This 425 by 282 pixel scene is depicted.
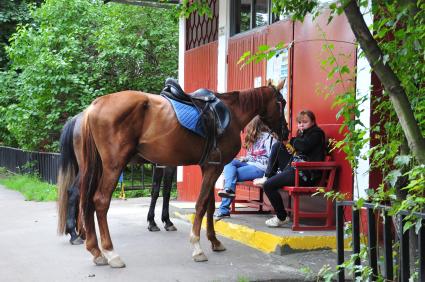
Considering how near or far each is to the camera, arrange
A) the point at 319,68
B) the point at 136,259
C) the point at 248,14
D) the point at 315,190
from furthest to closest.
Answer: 1. the point at 248,14
2. the point at 319,68
3. the point at 315,190
4. the point at 136,259

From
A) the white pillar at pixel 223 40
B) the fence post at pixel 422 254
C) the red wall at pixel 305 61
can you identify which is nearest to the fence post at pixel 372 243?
the fence post at pixel 422 254

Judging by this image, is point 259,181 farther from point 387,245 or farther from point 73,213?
point 387,245

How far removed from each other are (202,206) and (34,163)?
1089cm

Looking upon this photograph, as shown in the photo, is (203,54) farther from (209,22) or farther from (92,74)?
(92,74)

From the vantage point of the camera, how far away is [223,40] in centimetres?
925

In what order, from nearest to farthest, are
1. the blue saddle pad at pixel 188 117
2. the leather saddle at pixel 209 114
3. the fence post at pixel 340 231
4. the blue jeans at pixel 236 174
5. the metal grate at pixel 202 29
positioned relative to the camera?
the fence post at pixel 340 231 < the blue saddle pad at pixel 188 117 < the leather saddle at pixel 209 114 < the blue jeans at pixel 236 174 < the metal grate at pixel 202 29

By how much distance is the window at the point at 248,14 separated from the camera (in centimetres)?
827

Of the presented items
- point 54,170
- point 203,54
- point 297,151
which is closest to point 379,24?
point 297,151

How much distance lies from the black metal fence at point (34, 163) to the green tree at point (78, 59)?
16.1 inches

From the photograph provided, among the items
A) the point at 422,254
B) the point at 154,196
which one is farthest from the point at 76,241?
the point at 422,254

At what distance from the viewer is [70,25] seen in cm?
1455

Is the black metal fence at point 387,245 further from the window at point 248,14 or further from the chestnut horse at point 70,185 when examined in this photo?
the window at point 248,14

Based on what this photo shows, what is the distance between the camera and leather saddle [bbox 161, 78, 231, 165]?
5.67m

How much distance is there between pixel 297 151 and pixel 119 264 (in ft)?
8.52
